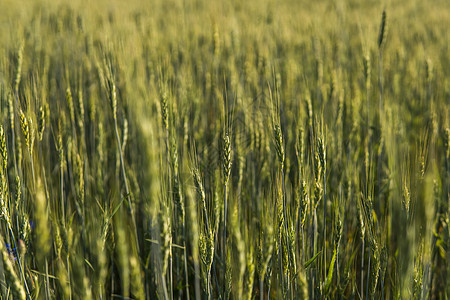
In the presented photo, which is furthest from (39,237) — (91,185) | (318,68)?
(318,68)

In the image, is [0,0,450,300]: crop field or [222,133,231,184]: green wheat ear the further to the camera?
[222,133,231,184]: green wheat ear

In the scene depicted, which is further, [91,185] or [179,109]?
[91,185]

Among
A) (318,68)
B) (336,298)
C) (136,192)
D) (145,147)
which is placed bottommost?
(336,298)

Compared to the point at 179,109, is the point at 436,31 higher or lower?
higher

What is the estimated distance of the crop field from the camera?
0.89 metres

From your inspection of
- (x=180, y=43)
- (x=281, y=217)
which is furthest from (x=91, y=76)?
(x=281, y=217)

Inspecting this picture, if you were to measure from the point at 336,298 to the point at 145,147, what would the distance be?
3.16ft

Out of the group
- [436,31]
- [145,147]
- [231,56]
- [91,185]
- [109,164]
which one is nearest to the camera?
[145,147]

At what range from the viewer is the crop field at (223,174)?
0.89 meters

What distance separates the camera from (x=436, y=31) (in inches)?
146

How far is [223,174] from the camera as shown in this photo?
3.49 feet

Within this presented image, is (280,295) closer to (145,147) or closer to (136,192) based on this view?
(145,147)

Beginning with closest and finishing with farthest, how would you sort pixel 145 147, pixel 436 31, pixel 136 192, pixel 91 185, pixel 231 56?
pixel 145 147
pixel 136 192
pixel 91 185
pixel 231 56
pixel 436 31

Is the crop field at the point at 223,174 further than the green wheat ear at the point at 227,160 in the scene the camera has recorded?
No
